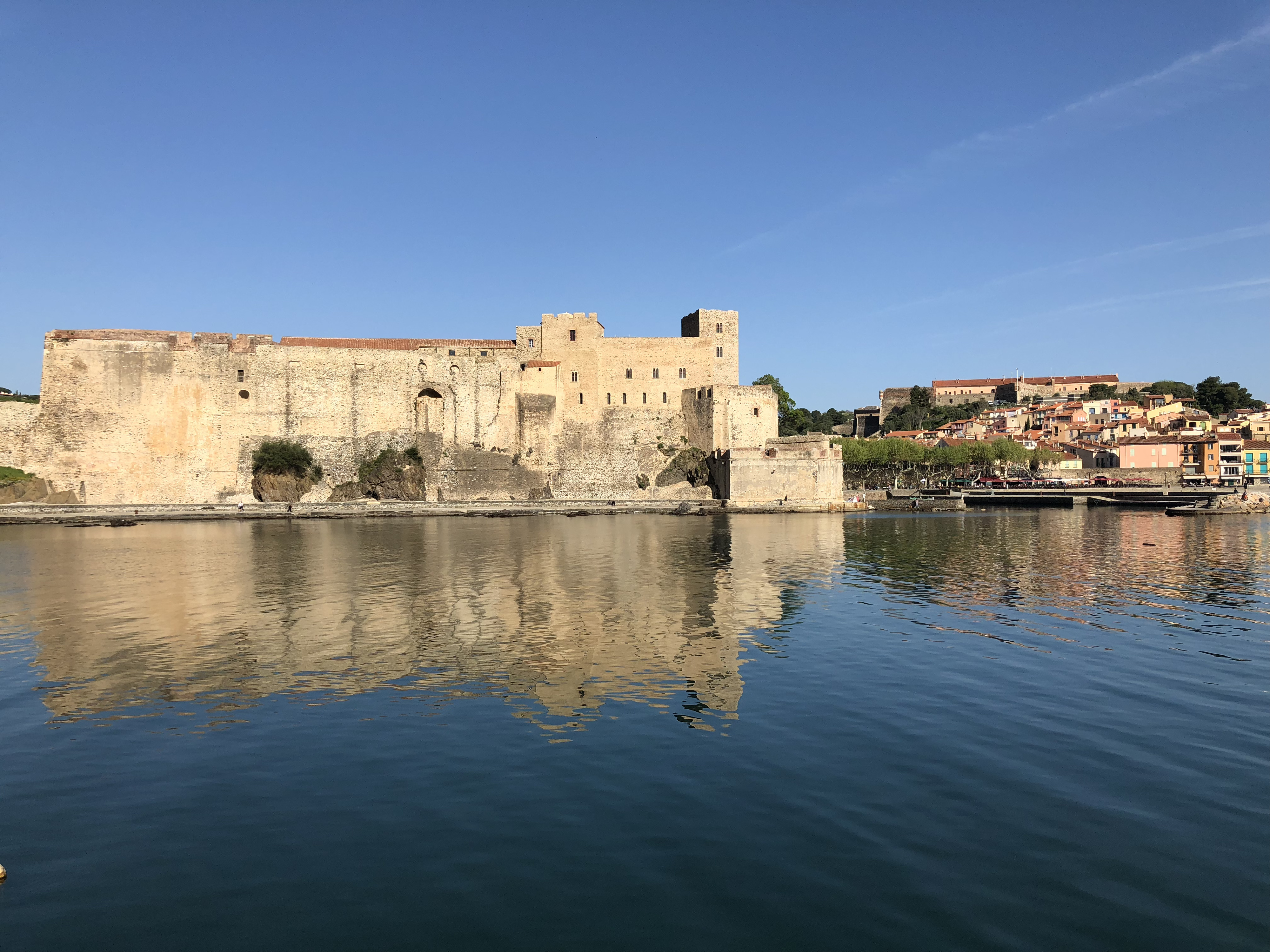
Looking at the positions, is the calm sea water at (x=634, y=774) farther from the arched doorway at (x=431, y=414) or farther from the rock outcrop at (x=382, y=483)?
the arched doorway at (x=431, y=414)

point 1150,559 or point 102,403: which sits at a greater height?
point 102,403

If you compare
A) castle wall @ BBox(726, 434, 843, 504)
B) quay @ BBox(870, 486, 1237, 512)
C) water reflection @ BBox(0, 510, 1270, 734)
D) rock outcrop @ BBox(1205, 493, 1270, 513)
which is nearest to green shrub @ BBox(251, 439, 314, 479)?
water reflection @ BBox(0, 510, 1270, 734)

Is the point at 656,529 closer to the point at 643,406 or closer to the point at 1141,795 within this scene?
the point at 643,406

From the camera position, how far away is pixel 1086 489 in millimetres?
59625

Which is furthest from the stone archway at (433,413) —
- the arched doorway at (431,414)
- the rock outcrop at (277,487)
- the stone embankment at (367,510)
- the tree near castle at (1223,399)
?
the tree near castle at (1223,399)

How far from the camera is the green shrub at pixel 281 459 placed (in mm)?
47375

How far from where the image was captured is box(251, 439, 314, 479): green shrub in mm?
47375

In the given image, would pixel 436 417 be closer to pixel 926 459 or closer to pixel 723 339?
pixel 723 339

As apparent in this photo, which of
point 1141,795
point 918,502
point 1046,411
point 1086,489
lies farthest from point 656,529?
point 1046,411

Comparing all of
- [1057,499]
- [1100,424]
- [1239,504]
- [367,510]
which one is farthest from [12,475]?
[1100,424]

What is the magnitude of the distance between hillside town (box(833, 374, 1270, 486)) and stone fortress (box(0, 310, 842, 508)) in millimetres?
29677

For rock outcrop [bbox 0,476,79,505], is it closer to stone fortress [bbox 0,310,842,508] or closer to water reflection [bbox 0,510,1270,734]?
stone fortress [bbox 0,310,842,508]

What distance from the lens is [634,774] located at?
671 centimetres

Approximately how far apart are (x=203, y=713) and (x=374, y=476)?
41384 millimetres
